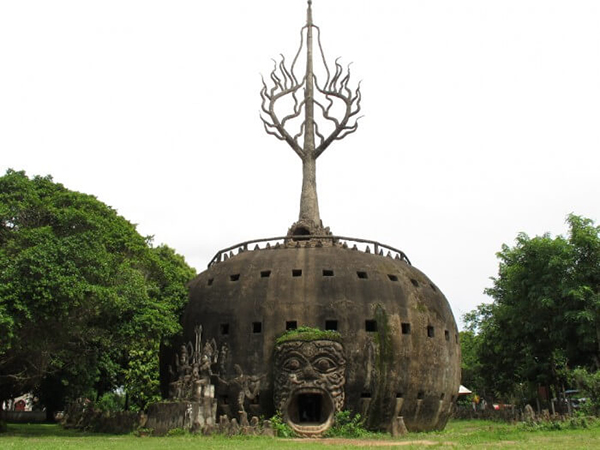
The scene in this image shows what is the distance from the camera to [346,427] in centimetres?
2353

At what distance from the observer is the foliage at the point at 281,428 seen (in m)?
23.1

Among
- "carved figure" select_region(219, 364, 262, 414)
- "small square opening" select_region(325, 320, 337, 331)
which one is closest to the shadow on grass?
"carved figure" select_region(219, 364, 262, 414)

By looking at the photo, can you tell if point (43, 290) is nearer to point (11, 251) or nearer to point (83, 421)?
point (11, 251)

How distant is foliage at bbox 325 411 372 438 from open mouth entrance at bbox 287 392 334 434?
0.76 ft

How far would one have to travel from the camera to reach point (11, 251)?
2280 centimetres

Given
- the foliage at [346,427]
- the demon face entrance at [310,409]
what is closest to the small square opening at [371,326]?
the foliage at [346,427]

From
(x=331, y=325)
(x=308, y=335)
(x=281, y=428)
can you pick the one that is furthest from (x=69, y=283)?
(x=331, y=325)

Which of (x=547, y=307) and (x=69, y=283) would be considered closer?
(x=69, y=283)

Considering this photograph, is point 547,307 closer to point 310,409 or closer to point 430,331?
point 430,331

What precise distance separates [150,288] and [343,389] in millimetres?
8911

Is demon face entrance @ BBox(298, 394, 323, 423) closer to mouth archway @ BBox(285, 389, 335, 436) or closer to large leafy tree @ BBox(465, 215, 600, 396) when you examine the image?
mouth archway @ BBox(285, 389, 335, 436)

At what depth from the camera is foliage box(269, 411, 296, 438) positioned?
23094mm

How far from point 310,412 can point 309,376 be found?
405cm

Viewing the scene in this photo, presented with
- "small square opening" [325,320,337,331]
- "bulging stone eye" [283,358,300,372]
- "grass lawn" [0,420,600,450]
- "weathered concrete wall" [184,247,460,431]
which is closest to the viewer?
"grass lawn" [0,420,600,450]
